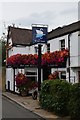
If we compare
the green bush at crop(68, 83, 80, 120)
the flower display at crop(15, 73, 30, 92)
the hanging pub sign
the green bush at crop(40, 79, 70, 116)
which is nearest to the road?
the green bush at crop(40, 79, 70, 116)

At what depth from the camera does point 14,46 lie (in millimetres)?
37500

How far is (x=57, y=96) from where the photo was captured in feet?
56.3

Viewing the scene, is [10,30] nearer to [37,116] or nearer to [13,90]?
[13,90]

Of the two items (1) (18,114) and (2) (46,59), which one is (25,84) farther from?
(1) (18,114)

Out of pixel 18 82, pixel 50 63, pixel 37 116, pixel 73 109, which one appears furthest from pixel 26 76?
pixel 73 109

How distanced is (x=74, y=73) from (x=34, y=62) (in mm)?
6879

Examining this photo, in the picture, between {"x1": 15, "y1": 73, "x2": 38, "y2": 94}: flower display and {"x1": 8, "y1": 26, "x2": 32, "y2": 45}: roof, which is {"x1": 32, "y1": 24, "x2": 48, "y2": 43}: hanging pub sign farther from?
{"x1": 8, "y1": 26, "x2": 32, "y2": 45}: roof

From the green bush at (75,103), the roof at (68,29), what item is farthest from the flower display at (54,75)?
the green bush at (75,103)

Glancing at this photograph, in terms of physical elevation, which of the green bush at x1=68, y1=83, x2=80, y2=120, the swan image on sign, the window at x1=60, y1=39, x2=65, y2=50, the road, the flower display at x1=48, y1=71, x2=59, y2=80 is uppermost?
the swan image on sign

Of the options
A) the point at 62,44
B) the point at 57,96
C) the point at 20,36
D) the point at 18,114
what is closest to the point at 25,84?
the point at 62,44

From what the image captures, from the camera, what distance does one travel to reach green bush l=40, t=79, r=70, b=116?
55.1ft

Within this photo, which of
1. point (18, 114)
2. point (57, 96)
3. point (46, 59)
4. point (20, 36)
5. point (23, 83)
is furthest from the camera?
point (20, 36)

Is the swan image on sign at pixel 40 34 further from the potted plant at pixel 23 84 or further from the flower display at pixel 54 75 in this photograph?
the potted plant at pixel 23 84

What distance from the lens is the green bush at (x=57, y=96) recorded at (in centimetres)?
1680
